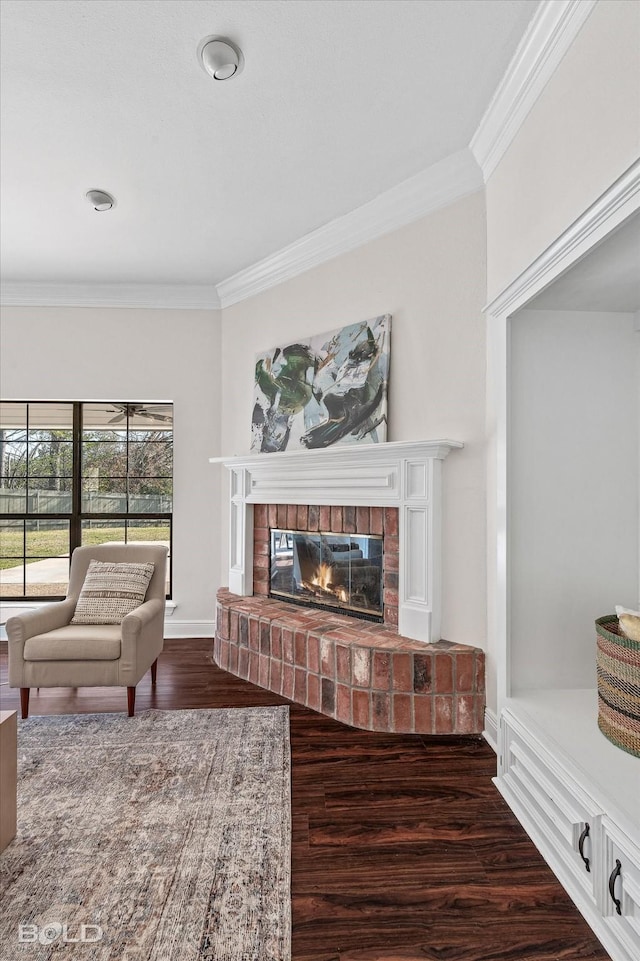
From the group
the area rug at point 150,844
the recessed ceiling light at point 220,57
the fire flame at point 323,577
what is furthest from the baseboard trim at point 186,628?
the recessed ceiling light at point 220,57

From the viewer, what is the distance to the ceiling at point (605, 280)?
163 centimetres

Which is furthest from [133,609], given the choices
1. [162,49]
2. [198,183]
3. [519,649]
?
[162,49]

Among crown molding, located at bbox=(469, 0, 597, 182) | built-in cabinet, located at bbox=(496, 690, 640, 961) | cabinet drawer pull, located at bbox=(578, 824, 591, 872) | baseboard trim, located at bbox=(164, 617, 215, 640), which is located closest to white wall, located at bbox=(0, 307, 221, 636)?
baseboard trim, located at bbox=(164, 617, 215, 640)

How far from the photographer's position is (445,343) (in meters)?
2.94

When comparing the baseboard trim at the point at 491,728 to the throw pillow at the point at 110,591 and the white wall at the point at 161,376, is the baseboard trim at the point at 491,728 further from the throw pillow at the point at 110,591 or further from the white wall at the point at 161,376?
the white wall at the point at 161,376

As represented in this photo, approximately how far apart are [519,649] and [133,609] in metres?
2.27

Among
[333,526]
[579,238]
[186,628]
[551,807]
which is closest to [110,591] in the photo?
[186,628]

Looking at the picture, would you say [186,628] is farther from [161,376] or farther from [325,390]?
[325,390]

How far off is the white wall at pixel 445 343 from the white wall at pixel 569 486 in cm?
45

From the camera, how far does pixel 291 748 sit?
2.63 m

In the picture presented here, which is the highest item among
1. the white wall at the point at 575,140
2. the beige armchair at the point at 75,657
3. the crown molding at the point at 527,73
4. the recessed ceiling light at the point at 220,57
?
the recessed ceiling light at the point at 220,57

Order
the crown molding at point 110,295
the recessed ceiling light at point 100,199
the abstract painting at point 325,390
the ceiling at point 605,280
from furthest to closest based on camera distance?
the crown molding at point 110,295 → the abstract painting at point 325,390 → the recessed ceiling light at point 100,199 → the ceiling at point 605,280

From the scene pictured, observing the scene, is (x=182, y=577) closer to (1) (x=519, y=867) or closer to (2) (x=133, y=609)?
(2) (x=133, y=609)

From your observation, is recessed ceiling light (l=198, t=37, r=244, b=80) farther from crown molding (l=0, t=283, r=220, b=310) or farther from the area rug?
the area rug
